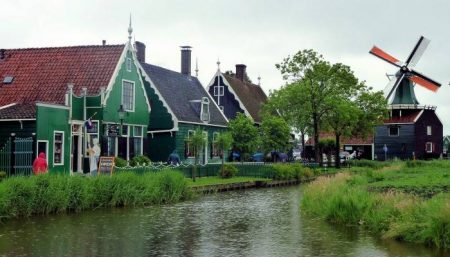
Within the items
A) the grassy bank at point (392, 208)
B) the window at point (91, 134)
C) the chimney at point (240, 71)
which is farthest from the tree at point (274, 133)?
the grassy bank at point (392, 208)

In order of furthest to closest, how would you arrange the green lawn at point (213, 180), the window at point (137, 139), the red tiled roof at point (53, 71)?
1. the window at point (137, 139)
2. the red tiled roof at point (53, 71)
3. the green lawn at point (213, 180)

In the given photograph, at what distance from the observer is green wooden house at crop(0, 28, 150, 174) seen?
28.6 metres

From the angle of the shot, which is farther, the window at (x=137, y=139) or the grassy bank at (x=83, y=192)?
the window at (x=137, y=139)

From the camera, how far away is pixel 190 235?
622 inches

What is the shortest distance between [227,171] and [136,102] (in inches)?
263

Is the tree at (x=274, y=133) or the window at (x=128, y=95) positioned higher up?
the window at (x=128, y=95)

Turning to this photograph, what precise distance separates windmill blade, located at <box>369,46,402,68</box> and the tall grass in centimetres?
4863

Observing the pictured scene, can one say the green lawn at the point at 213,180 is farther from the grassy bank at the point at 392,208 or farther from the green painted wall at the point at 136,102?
the grassy bank at the point at 392,208

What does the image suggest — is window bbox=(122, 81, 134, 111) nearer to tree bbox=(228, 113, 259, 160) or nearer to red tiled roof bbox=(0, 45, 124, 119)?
red tiled roof bbox=(0, 45, 124, 119)

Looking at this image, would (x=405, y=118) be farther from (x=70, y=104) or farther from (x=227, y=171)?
(x=70, y=104)

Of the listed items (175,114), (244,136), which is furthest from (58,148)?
(244,136)

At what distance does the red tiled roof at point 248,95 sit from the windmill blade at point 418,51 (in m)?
18.0

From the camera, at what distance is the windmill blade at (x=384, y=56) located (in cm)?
6669

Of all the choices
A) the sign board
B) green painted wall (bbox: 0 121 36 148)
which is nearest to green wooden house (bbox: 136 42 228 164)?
the sign board
